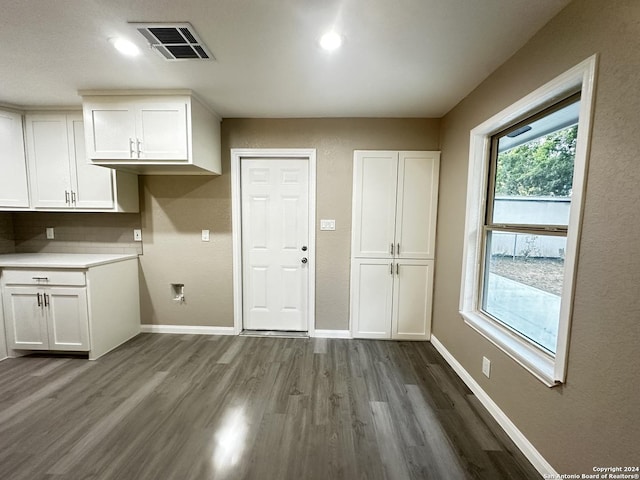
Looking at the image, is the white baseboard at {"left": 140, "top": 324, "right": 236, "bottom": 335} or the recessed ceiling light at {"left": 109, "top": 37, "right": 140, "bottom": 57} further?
the white baseboard at {"left": 140, "top": 324, "right": 236, "bottom": 335}

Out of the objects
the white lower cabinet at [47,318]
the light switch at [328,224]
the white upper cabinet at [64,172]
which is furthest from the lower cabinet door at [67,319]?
the light switch at [328,224]

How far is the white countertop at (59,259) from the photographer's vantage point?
2.42 m

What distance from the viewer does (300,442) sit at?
1.62 metres

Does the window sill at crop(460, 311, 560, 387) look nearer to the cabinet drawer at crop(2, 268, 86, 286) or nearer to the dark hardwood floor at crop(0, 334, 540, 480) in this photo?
the dark hardwood floor at crop(0, 334, 540, 480)

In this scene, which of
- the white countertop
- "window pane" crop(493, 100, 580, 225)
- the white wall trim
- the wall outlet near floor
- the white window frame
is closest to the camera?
the white window frame

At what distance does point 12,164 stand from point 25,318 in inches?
60.2

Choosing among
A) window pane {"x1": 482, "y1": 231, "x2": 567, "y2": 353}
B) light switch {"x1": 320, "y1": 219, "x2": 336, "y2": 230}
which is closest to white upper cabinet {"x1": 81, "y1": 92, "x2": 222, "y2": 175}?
light switch {"x1": 320, "y1": 219, "x2": 336, "y2": 230}

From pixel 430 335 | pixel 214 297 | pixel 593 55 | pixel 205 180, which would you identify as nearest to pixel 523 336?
pixel 430 335

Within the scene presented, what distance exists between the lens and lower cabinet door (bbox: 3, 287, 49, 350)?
2496mm

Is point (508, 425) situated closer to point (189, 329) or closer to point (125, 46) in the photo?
point (189, 329)

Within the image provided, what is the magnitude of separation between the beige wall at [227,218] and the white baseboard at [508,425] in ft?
4.06

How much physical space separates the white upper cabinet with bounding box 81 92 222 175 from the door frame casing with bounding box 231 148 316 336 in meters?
0.65

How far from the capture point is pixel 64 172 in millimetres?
2719

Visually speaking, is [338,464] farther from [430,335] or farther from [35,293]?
[35,293]
